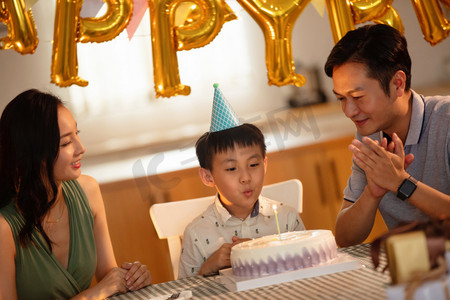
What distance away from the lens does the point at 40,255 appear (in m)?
1.48

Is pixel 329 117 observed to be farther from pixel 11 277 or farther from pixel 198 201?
pixel 11 277

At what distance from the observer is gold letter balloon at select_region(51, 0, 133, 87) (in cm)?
204

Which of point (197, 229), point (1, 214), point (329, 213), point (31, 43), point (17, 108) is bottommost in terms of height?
point (329, 213)

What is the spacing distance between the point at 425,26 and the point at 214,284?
1602 millimetres

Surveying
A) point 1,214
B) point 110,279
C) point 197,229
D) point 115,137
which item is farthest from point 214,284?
point 115,137

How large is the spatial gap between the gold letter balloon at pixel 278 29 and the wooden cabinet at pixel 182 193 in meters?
0.61

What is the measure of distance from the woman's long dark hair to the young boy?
43 centimetres

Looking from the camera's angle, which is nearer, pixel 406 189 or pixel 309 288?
pixel 309 288

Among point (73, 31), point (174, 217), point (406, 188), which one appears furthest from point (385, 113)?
point (73, 31)

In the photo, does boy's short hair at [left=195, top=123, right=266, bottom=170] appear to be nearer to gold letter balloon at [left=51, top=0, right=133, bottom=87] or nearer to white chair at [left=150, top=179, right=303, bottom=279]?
white chair at [left=150, top=179, right=303, bottom=279]

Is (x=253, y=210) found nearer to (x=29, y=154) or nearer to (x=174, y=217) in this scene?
(x=174, y=217)

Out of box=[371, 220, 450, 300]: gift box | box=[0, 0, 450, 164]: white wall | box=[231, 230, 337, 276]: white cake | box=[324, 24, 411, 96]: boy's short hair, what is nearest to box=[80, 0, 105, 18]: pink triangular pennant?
box=[0, 0, 450, 164]: white wall

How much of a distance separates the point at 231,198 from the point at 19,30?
980 mm

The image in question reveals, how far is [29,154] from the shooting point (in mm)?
1522
